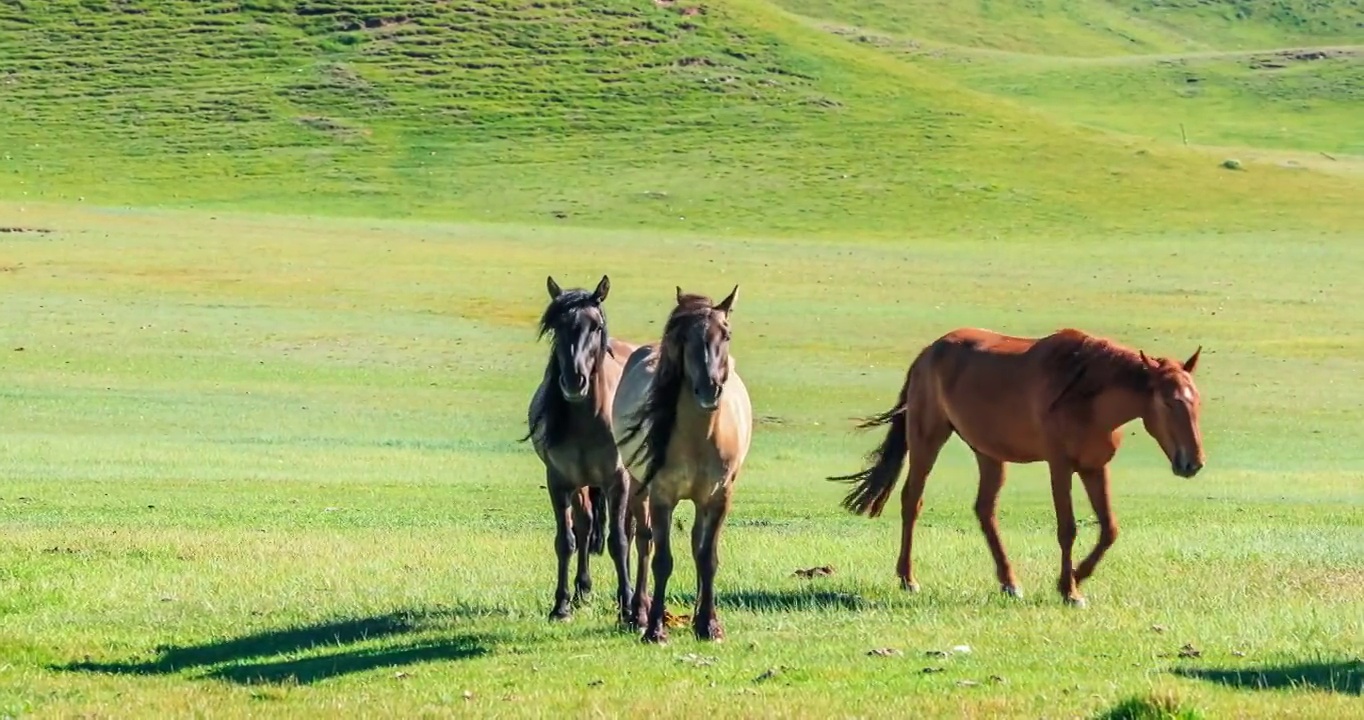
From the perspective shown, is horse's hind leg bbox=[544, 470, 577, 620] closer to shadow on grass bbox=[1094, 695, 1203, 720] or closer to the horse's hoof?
the horse's hoof

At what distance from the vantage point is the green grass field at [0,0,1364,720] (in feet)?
32.0

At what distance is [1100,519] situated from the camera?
12.2 metres

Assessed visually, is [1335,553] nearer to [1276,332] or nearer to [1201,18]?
[1276,332]

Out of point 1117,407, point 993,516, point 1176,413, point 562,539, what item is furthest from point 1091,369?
point 562,539

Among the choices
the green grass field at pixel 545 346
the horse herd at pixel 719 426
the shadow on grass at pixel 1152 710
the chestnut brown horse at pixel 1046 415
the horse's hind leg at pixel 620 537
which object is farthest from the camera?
the chestnut brown horse at pixel 1046 415

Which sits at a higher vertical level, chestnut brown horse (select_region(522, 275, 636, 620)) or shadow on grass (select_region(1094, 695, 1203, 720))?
shadow on grass (select_region(1094, 695, 1203, 720))

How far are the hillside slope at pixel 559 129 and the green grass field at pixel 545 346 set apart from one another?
31cm

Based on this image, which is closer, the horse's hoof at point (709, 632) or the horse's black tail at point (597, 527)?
the horse's hoof at point (709, 632)

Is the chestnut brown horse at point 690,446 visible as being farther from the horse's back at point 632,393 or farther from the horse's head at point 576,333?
the horse's head at point 576,333

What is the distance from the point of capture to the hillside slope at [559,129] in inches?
2594

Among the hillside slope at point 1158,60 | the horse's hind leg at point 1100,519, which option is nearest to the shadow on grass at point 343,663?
the horse's hind leg at point 1100,519

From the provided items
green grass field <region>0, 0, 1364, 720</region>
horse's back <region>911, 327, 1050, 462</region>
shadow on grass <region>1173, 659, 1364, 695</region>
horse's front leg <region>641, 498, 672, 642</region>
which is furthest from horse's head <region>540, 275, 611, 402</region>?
shadow on grass <region>1173, 659, 1364, 695</region>

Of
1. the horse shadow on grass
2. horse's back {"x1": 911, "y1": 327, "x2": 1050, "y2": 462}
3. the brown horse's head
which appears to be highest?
the brown horse's head

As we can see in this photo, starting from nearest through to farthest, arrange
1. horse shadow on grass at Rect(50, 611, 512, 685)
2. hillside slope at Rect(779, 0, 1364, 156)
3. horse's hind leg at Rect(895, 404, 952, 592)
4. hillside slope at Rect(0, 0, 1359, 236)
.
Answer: horse shadow on grass at Rect(50, 611, 512, 685) → horse's hind leg at Rect(895, 404, 952, 592) → hillside slope at Rect(0, 0, 1359, 236) → hillside slope at Rect(779, 0, 1364, 156)
